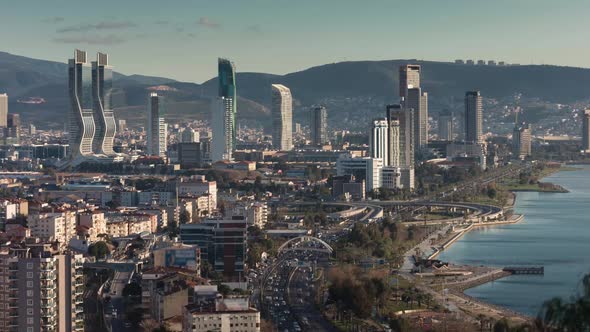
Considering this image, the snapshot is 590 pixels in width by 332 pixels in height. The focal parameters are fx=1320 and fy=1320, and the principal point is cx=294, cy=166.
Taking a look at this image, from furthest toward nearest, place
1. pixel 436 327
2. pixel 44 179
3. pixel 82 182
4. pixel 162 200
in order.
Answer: pixel 44 179 < pixel 82 182 < pixel 162 200 < pixel 436 327

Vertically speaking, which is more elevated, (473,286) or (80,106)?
(80,106)

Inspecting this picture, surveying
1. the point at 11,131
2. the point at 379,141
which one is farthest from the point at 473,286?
the point at 11,131

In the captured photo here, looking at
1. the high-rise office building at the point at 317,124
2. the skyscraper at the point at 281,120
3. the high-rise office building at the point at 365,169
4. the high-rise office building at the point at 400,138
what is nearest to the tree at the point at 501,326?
the high-rise office building at the point at 365,169

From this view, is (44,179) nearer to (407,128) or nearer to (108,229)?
(407,128)

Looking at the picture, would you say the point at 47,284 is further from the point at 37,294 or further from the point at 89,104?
the point at 89,104

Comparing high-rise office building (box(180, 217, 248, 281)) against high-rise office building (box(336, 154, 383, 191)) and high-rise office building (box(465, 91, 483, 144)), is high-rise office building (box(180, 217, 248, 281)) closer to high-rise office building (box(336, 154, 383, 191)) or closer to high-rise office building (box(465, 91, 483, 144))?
high-rise office building (box(336, 154, 383, 191))

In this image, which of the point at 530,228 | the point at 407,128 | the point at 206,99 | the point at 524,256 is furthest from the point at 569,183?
the point at 206,99
